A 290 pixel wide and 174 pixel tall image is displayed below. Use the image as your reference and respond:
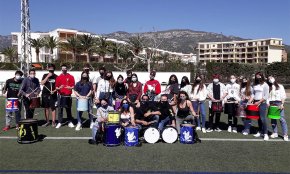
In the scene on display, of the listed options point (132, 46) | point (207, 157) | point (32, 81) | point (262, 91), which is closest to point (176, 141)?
point (207, 157)

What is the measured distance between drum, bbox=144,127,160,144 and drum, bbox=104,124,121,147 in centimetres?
72

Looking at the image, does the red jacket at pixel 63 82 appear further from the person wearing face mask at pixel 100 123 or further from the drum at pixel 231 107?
the drum at pixel 231 107

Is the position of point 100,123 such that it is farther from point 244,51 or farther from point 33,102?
point 244,51

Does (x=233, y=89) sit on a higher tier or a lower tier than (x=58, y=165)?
higher

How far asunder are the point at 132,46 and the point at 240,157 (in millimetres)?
57770

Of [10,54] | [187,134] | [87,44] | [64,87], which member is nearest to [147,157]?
[187,134]

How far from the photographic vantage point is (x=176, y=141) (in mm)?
7891

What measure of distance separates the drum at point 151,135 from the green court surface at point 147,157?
0.18m

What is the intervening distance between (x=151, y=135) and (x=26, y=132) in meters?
3.09

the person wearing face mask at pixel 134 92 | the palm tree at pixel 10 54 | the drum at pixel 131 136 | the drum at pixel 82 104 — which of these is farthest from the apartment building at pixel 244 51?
the drum at pixel 131 136

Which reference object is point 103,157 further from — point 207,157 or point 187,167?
point 207,157

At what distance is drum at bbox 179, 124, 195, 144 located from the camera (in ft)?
25.3

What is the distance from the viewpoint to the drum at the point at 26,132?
24.8ft

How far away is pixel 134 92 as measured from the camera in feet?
31.0
